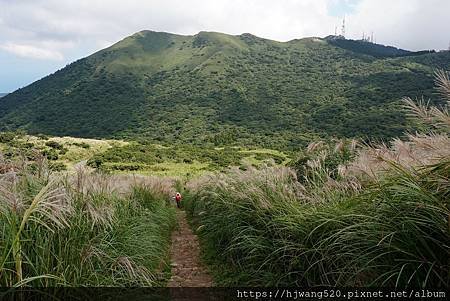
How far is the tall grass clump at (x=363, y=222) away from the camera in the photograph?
3092mm

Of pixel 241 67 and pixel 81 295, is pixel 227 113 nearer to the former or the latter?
pixel 241 67

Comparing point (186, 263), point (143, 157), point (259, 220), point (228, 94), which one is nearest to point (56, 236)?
point (259, 220)

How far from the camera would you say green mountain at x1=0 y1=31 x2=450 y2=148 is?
8518 cm

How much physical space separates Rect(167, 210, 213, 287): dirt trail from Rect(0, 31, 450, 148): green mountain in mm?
52045

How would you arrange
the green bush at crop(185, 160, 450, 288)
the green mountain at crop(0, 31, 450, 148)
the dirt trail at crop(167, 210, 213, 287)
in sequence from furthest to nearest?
the green mountain at crop(0, 31, 450, 148)
the dirt trail at crop(167, 210, 213, 287)
the green bush at crop(185, 160, 450, 288)

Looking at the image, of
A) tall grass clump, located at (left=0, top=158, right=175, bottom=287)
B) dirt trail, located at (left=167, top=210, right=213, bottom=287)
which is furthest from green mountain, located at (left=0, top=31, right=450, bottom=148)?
tall grass clump, located at (left=0, top=158, right=175, bottom=287)

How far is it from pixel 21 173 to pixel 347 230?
11.8 ft

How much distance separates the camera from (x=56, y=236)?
13.1 ft

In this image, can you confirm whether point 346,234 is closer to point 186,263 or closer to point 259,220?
point 259,220

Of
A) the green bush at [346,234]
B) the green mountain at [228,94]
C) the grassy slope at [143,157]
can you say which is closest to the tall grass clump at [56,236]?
the green bush at [346,234]

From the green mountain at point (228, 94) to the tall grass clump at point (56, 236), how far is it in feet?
186

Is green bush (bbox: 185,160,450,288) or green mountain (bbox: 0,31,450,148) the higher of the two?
green mountain (bbox: 0,31,450,148)

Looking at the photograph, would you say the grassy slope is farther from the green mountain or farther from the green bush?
the green bush

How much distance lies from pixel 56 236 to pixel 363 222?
307cm
